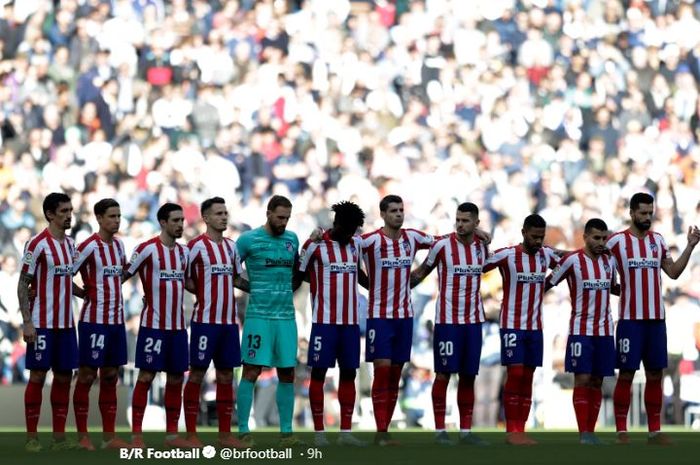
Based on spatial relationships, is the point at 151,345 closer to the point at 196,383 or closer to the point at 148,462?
the point at 196,383

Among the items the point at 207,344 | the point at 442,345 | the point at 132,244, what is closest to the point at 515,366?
the point at 442,345

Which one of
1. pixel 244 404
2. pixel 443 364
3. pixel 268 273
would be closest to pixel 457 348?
pixel 443 364

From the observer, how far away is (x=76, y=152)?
25.3 meters

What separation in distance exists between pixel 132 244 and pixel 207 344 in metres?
7.99

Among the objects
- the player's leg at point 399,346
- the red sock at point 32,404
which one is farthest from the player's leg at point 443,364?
the red sock at point 32,404

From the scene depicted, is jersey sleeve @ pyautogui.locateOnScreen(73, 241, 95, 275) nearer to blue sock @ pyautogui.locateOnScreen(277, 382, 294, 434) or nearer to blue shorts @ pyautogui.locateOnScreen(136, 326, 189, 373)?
blue shorts @ pyautogui.locateOnScreen(136, 326, 189, 373)

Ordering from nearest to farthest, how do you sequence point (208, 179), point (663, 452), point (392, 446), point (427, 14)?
point (663, 452)
point (392, 446)
point (208, 179)
point (427, 14)

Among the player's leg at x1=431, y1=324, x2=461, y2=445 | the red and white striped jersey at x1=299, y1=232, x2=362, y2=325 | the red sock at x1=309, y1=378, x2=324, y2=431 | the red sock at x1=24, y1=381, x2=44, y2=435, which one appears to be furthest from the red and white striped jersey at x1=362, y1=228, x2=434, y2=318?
the red sock at x1=24, y1=381, x2=44, y2=435

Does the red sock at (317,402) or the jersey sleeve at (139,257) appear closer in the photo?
the jersey sleeve at (139,257)

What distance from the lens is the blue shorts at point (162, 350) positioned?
15.2m

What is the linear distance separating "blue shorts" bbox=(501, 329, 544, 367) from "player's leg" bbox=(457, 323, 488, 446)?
0.87 ft

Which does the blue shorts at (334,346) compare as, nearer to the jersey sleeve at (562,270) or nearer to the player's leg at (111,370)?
the player's leg at (111,370)

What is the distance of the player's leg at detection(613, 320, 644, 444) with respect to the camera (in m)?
16.1

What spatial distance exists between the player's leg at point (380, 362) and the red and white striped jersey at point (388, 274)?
0.14 m
